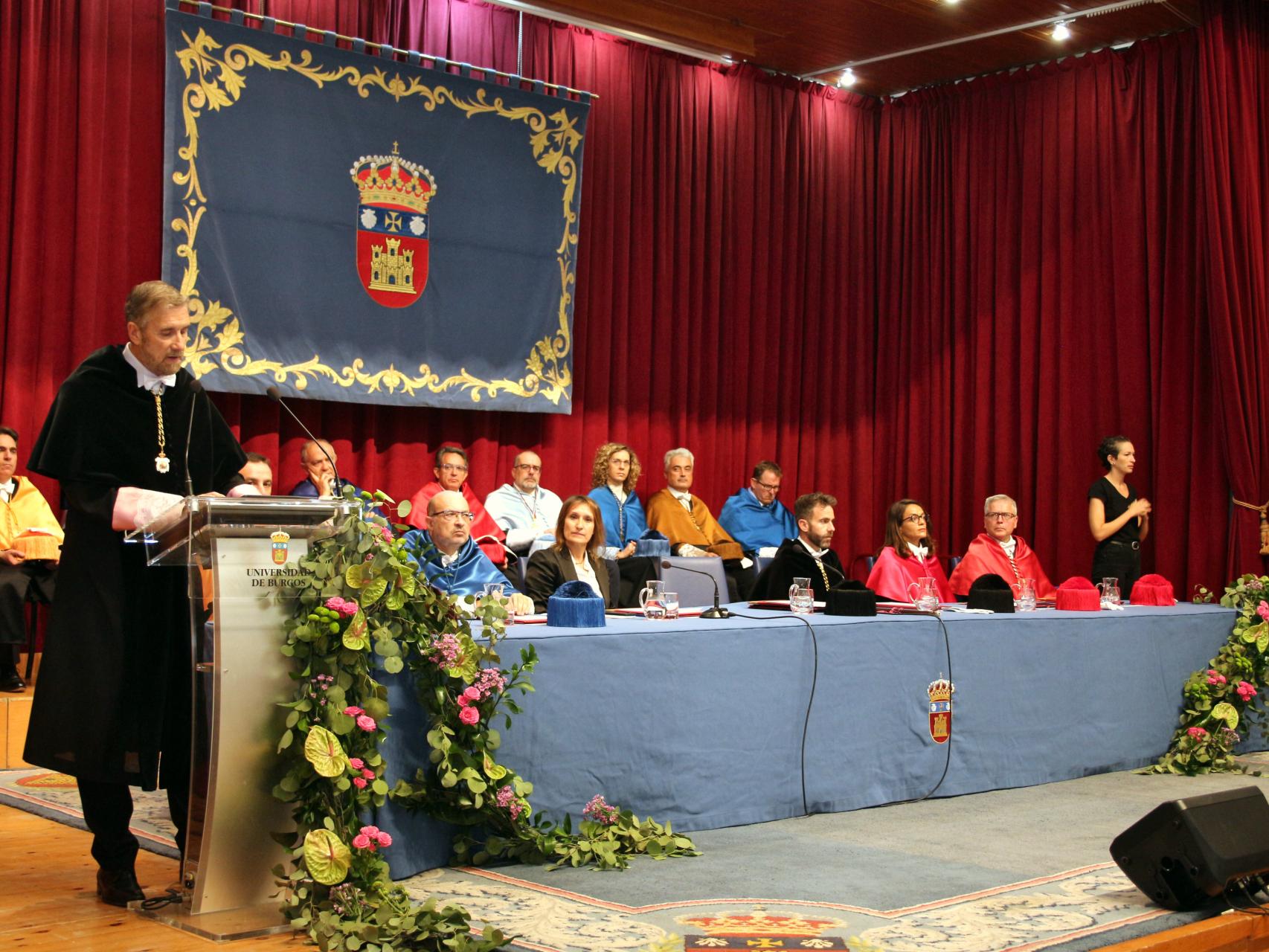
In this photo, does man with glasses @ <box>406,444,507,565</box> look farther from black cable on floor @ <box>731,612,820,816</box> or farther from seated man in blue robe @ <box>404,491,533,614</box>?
A: black cable on floor @ <box>731,612,820,816</box>

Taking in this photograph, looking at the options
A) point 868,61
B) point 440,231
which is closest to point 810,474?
point 868,61

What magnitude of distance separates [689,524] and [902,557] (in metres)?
2.02

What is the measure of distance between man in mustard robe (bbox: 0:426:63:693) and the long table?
2543 mm

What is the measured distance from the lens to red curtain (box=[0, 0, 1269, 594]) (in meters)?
6.37

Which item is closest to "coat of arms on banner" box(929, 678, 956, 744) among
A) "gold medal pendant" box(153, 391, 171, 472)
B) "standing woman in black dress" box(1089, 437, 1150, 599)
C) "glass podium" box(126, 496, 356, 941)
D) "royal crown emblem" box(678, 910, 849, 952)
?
"royal crown emblem" box(678, 910, 849, 952)

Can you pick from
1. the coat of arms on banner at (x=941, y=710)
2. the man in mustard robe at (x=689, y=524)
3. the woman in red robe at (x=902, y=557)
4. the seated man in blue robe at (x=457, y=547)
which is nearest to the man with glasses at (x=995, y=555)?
the woman in red robe at (x=902, y=557)

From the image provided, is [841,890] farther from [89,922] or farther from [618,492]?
[618,492]

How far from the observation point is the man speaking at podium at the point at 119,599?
3.05 m

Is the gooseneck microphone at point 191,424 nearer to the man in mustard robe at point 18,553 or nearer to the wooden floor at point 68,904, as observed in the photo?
the wooden floor at point 68,904

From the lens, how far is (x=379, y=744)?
3.22 metres

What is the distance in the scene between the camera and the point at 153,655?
3129 mm

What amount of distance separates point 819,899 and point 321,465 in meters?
3.80

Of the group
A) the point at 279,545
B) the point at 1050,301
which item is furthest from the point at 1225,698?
the point at 279,545

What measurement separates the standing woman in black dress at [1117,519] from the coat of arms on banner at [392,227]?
3673mm
